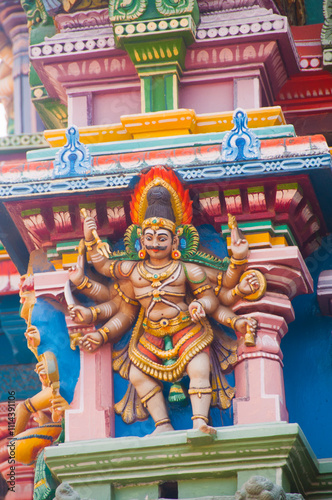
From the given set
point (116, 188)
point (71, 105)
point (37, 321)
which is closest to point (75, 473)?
point (37, 321)

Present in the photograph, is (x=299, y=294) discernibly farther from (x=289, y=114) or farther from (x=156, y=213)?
(x=289, y=114)

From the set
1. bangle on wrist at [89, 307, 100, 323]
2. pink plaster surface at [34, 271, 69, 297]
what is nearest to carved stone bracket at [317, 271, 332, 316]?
bangle on wrist at [89, 307, 100, 323]

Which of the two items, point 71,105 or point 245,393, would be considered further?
point 71,105

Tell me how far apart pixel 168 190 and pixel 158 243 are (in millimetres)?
419

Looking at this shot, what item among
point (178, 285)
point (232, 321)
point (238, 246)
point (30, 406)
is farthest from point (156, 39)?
point (30, 406)

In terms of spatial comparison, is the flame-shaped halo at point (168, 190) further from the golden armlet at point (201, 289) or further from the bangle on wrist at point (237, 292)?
the bangle on wrist at point (237, 292)

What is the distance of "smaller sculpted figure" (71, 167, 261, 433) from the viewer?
11.2m

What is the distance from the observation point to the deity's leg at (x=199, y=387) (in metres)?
11.0

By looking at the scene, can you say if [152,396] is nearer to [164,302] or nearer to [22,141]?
[164,302]

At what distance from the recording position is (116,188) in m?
11.5

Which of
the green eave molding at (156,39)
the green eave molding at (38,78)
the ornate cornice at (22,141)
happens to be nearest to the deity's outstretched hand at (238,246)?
the green eave molding at (156,39)

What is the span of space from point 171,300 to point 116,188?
0.95m

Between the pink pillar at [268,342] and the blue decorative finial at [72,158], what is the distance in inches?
57.8

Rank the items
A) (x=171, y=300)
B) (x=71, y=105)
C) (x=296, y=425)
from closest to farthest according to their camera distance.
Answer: (x=296, y=425)
(x=171, y=300)
(x=71, y=105)
